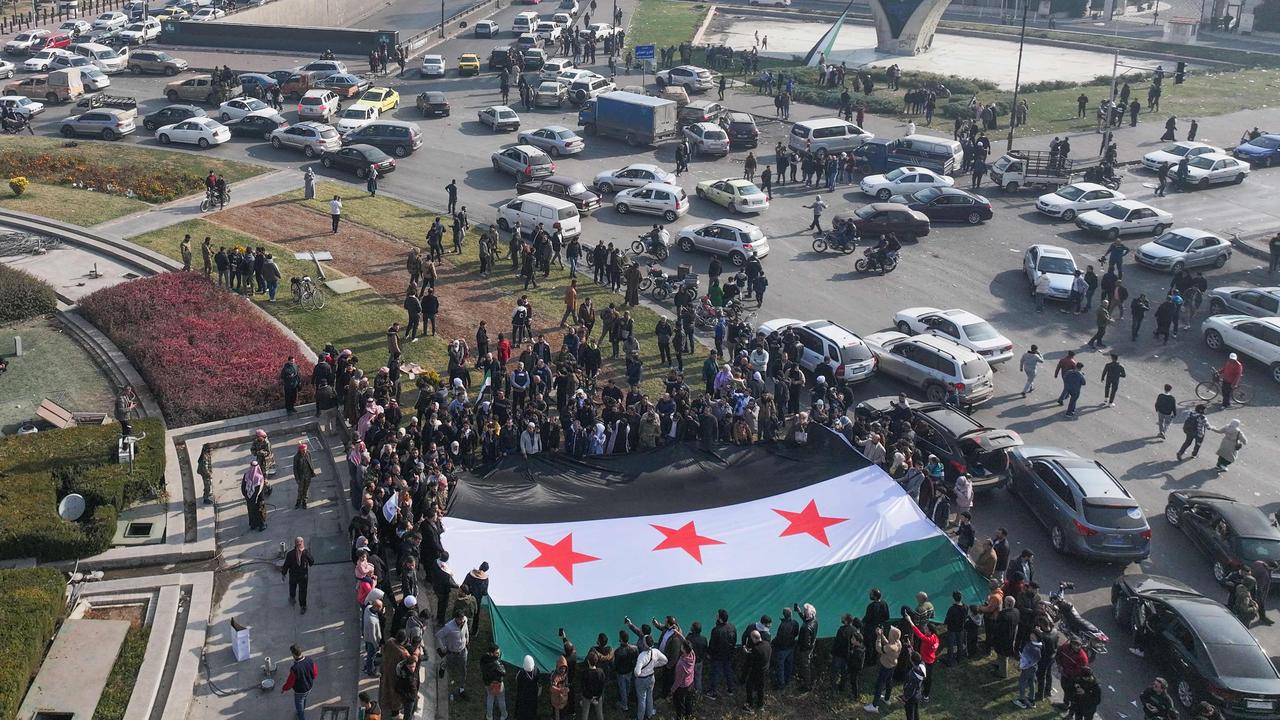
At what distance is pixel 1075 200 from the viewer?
4516 cm

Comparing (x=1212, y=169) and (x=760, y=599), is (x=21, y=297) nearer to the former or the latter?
(x=760, y=599)

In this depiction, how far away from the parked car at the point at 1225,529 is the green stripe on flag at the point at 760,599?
570 centimetres

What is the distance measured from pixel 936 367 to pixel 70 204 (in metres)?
30.6

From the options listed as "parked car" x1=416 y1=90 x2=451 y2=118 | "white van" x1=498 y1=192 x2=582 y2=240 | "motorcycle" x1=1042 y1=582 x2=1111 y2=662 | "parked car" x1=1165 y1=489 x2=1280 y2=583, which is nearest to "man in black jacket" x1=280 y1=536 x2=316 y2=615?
"motorcycle" x1=1042 y1=582 x2=1111 y2=662

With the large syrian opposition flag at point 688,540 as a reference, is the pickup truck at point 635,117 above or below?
above

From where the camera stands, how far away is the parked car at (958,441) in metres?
24.9

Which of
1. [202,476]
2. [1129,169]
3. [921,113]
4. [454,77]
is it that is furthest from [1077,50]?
[202,476]

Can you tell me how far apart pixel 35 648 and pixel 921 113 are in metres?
53.0

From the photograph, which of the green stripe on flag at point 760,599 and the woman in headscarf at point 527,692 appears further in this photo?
the green stripe on flag at point 760,599

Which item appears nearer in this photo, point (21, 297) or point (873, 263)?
point (21, 297)

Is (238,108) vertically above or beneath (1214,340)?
above

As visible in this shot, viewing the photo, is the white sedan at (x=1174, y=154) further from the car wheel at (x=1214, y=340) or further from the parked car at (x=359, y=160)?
the parked car at (x=359, y=160)

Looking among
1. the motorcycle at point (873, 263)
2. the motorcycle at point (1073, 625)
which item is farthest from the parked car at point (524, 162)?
the motorcycle at point (1073, 625)

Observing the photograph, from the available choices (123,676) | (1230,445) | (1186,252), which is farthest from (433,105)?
(123,676)
